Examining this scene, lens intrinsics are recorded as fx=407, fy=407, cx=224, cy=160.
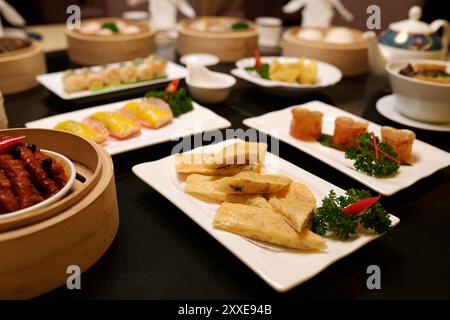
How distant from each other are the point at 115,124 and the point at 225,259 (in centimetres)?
83

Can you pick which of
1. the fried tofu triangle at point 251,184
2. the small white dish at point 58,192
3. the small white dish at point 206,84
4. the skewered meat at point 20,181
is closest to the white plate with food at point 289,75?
the small white dish at point 206,84

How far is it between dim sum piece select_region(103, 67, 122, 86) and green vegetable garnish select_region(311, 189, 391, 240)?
149 centimetres

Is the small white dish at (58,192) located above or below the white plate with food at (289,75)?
below

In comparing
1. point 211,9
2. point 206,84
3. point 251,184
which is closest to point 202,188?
point 251,184

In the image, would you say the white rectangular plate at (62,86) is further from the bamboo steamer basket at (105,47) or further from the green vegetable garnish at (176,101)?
the bamboo steamer basket at (105,47)

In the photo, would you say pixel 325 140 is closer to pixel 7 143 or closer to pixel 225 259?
pixel 225 259

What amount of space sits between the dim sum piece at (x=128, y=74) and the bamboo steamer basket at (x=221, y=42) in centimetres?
76

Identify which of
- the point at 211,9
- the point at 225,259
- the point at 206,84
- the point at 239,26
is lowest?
the point at 225,259

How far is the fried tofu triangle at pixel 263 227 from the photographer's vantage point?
41.9 inches

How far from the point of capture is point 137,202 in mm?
1346

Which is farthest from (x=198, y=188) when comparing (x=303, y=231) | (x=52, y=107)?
(x=52, y=107)

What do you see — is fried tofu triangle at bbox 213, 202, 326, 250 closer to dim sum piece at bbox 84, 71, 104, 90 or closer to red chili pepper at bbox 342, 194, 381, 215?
red chili pepper at bbox 342, 194, 381, 215

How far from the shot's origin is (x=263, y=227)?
42.8 inches
